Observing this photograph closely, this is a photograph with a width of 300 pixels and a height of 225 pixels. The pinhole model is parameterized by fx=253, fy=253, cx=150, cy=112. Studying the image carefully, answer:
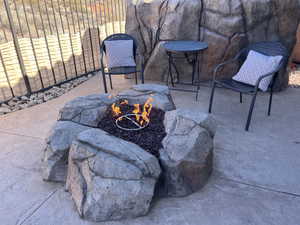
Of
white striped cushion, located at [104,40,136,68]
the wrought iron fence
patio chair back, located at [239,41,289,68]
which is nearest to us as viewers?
patio chair back, located at [239,41,289,68]

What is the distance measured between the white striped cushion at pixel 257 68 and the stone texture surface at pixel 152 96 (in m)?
1.06

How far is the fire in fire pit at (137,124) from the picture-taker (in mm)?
2359

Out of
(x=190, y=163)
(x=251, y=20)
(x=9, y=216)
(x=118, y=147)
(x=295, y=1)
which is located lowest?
(x=9, y=216)

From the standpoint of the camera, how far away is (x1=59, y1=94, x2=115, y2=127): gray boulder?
2631 millimetres

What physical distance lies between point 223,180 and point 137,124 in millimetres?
982

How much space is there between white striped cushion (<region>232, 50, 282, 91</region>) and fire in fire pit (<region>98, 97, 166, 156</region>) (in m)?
1.27

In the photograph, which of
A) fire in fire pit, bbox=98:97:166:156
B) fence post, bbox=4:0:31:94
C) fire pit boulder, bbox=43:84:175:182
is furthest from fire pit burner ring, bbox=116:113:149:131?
fence post, bbox=4:0:31:94

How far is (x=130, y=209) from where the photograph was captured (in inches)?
75.0

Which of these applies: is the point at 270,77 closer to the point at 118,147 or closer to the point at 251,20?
the point at 251,20

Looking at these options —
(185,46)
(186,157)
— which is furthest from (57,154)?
(185,46)

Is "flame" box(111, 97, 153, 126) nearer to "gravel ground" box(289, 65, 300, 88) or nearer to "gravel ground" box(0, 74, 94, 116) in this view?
"gravel ground" box(0, 74, 94, 116)

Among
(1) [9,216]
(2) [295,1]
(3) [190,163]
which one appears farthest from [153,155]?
(2) [295,1]

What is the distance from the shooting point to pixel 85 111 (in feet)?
8.77

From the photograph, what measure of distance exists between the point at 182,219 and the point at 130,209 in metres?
0.40
